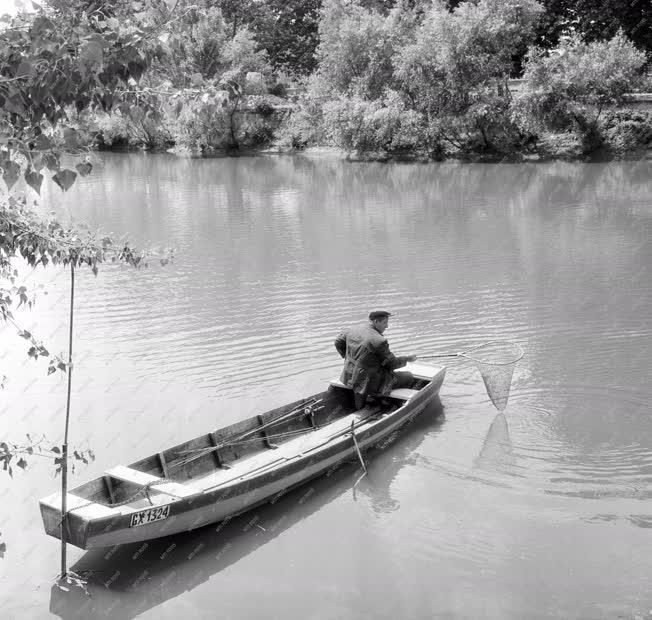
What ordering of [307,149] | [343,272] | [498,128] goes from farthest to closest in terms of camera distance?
[307,149], [498,128], [343,272]

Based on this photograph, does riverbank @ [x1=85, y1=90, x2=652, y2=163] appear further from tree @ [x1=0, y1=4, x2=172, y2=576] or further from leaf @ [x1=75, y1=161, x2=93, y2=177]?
leaf @ [x1=75, y1=161, x2=93, y2=177]

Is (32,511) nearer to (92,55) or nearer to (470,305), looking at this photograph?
(92,55)

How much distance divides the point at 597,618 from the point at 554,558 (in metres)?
0.94

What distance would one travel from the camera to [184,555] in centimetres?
794

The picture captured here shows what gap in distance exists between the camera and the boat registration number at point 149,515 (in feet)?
24.1

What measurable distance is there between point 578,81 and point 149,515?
33982mm

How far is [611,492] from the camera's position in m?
9.02

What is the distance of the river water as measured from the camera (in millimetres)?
7445

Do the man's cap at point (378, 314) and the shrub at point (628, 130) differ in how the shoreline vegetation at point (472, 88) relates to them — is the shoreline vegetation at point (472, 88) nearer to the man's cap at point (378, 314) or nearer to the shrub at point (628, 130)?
the shrub at point (628, 130)

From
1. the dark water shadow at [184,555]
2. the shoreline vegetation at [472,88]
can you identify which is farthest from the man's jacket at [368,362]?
the shoreline vegetation at [472,88]

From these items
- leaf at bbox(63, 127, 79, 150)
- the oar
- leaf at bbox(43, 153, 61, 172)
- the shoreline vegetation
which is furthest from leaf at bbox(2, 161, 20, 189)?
the shoreline vegetation

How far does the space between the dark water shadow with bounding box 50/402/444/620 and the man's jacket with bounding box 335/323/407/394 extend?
3.90 feet

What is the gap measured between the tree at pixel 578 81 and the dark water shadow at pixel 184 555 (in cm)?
3106

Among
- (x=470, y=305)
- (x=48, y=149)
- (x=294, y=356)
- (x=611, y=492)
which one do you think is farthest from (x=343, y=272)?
(x=48, y=149)
